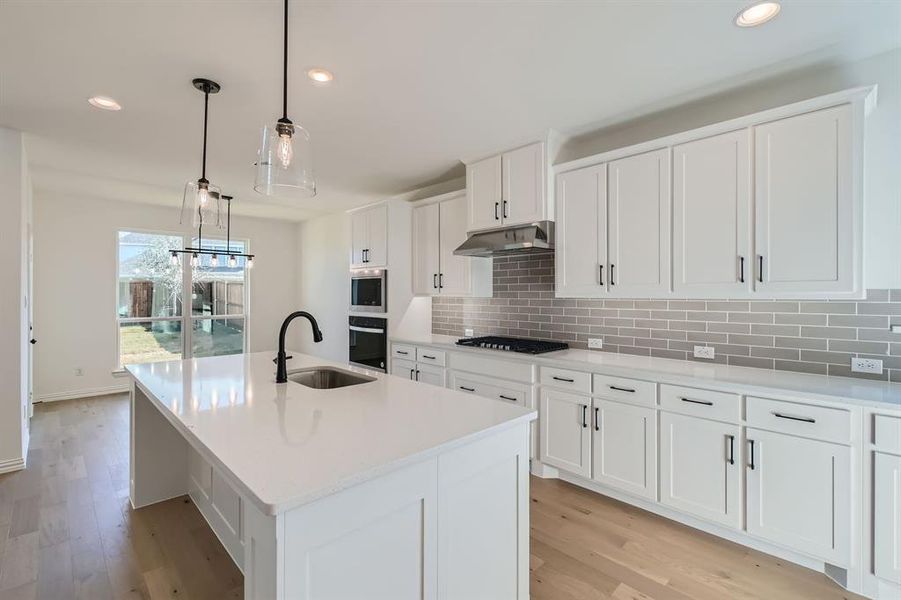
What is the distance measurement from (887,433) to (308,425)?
2.43m

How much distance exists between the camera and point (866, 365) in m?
2.14

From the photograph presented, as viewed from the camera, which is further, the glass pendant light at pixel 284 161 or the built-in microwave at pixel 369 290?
the built-in microwave at pixel 369 290

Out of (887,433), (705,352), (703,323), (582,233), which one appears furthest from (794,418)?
(582,233)

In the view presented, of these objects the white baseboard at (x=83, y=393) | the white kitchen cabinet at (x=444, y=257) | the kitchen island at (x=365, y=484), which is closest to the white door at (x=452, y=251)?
the white kitchen cabinet at (x=444, y=257)

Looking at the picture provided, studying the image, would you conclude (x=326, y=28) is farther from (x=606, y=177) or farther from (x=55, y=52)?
(x=606, y=177)

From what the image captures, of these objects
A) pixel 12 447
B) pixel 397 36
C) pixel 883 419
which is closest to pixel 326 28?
pixel 397 36

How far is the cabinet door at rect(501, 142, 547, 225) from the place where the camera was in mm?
3100

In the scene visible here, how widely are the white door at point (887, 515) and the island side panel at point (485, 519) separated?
1.60 m

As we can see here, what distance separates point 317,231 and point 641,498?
5.69 m

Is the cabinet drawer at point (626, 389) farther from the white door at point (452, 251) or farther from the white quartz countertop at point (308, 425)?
the white door at point (452, 251)

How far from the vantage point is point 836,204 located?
6.61 ft

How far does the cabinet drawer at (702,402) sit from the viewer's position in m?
2.16

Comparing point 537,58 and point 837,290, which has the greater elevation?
point 537,58

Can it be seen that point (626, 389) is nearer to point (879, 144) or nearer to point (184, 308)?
point (879, 144)
